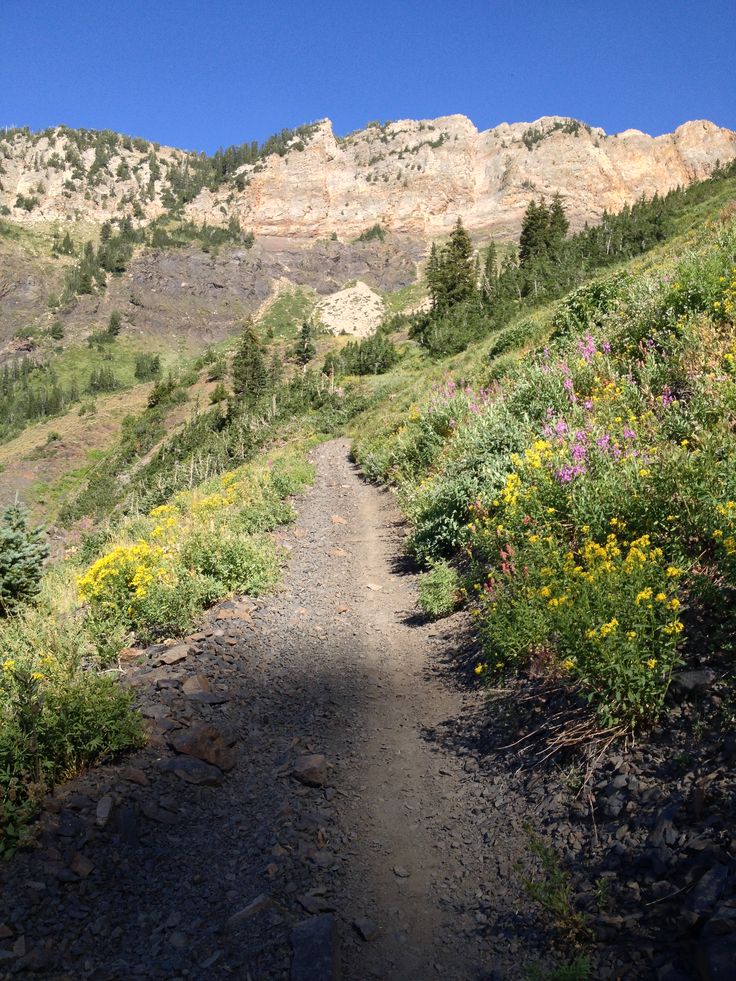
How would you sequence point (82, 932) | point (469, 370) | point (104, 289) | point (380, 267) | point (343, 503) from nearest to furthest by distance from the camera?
point (82, 932) → point (343, 503) → point (469, 370) → point (104, 289) → point (380, 267)

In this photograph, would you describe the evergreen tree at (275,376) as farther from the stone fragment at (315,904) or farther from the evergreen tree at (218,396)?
the stone fragment at (315,904)

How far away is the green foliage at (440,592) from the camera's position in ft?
22.1

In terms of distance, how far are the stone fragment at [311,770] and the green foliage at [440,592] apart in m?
2.72

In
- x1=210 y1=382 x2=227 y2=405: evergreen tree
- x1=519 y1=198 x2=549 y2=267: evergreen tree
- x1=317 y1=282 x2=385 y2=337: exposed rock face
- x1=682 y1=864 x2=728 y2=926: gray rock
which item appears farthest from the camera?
x1=317 y1=282 x2=385 y2=337: exposed rock face

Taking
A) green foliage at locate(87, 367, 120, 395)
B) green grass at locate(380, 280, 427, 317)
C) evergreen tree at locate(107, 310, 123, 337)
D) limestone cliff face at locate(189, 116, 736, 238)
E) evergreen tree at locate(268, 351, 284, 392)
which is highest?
limestone cliff face at locate(189, 116, 736, 238)

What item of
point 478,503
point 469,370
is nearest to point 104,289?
point 469,370

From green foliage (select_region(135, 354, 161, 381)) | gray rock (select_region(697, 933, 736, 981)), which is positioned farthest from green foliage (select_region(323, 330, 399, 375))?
green foliage (select_region(135, 354, 161, 381))

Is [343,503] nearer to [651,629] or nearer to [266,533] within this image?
[266,533]

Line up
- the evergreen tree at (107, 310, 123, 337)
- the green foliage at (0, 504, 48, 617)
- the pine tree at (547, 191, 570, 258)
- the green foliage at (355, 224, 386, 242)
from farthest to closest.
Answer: the green foliage at (355, 224, 386, 242) < the evergreen tree at (107, 310, 123, 337) < the pine tree at (547, 191, 570, 258) < the green foliage at (0, 504, 48, 617)

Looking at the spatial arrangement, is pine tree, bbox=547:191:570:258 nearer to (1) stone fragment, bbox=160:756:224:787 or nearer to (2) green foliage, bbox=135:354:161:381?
(1) stone fragment, bbox=160:756:224:787

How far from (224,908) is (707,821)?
2322 mm

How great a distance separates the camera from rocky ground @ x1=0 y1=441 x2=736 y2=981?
103 inches

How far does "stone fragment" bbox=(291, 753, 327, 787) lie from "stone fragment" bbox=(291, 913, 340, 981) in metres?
1.17

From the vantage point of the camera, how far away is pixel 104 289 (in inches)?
5217
